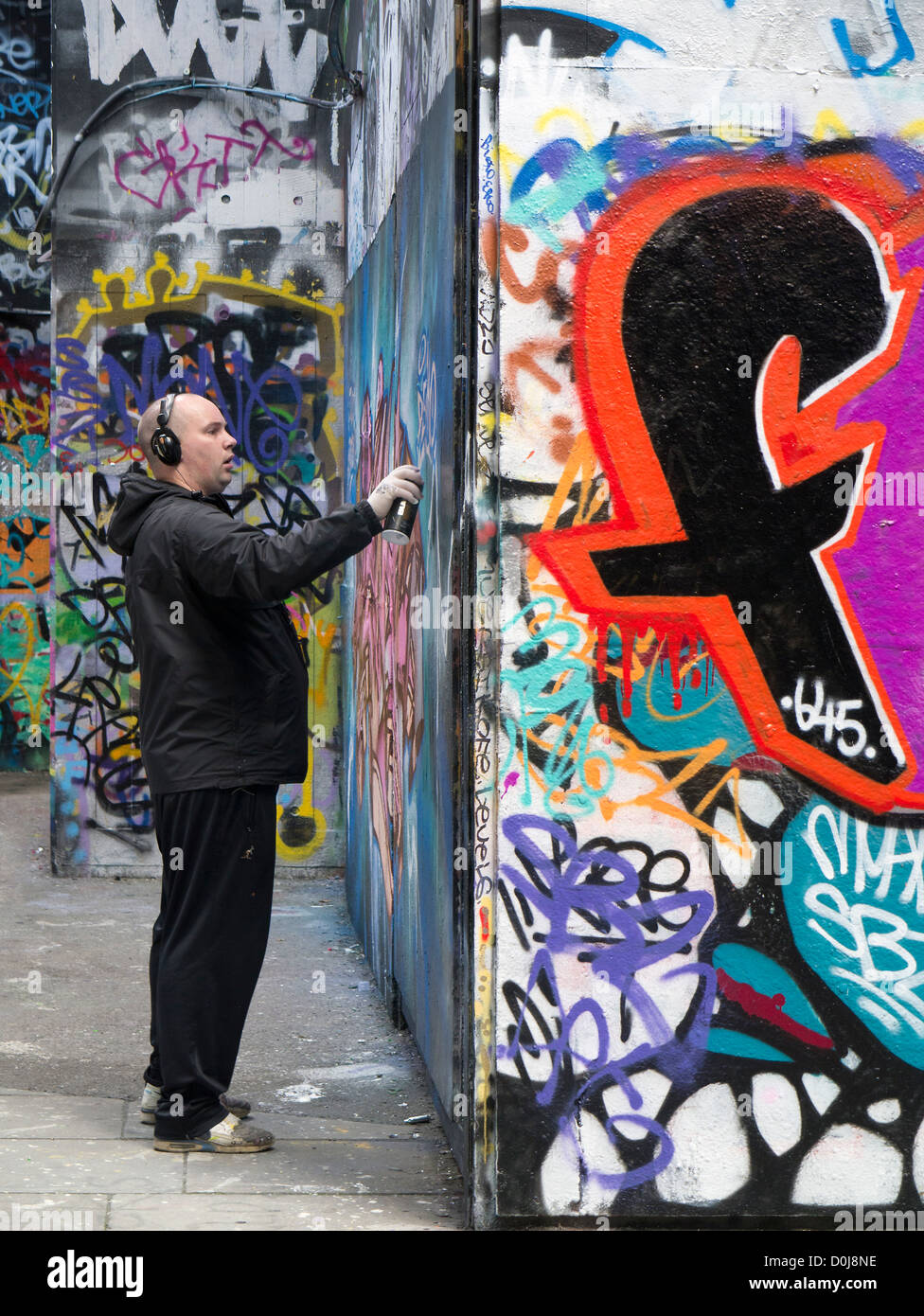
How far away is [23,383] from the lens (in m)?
12.6

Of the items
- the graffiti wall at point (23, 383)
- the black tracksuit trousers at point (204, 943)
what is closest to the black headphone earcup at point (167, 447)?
the black tracksuit trousers at point (204, 943)

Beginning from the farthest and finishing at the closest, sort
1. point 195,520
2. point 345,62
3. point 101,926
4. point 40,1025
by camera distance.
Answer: point 345,62 < point 101,926 < point 40,1025 < point 195,520

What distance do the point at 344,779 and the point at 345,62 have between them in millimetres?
3732

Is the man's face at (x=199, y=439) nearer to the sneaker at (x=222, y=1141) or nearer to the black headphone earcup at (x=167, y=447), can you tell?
the black headphone earcup at (x=167, y=447)

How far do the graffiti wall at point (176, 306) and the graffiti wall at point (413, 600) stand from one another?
1.01 metres

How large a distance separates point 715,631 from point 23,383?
32.6ft

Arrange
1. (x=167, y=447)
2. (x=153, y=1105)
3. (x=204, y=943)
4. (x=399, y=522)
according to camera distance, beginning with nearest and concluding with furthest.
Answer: (x=399, y=522)
(x=204, y=943)
(x=167, y=447)
(x=153, y=1105)

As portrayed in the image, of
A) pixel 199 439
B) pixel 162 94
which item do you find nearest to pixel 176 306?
pixel 162 94

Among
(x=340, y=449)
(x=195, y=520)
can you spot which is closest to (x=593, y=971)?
(x=195, y=520)

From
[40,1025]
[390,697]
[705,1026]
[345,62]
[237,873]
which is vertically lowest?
[40,1025]

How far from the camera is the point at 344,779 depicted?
843 centimetres

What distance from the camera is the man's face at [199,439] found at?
4625 millimetres

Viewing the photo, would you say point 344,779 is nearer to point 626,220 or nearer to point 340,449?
point 340,449

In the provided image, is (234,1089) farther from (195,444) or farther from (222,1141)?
(195,444)
